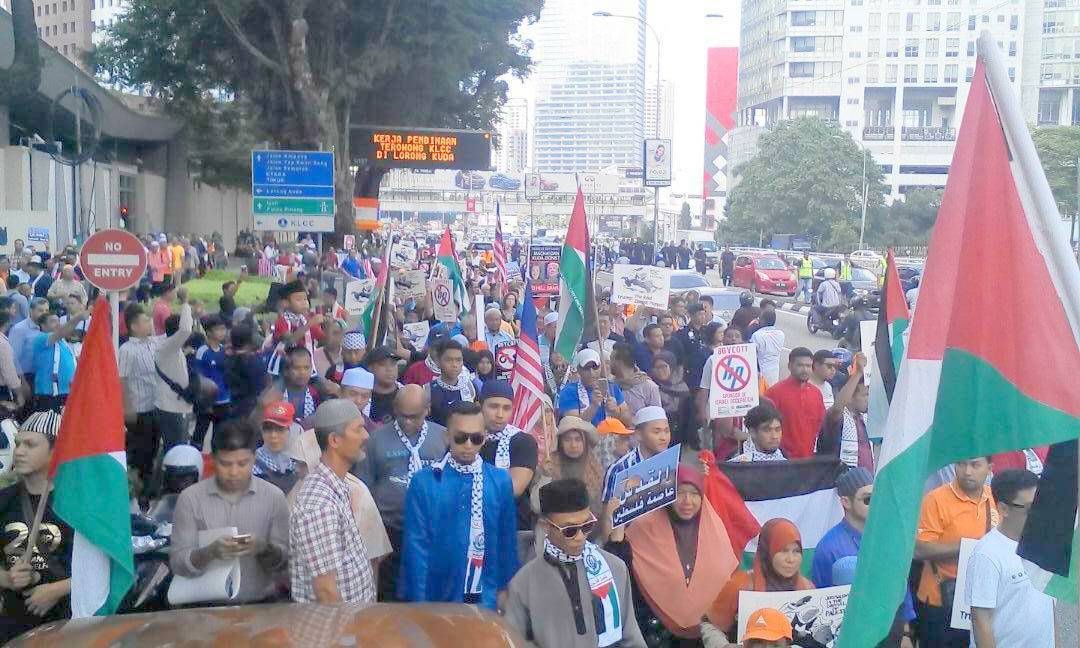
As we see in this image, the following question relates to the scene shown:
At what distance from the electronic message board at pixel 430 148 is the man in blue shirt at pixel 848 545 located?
25132mm

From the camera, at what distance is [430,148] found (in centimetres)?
3084

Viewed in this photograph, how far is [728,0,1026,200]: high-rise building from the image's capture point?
115 m

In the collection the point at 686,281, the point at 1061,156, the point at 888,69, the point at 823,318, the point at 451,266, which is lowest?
the point at 823,318

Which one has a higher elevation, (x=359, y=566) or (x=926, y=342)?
(x=926, y=342)

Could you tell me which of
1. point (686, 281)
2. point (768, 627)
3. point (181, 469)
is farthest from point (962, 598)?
point (686, 281)

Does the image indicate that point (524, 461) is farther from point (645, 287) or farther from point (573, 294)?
point (645, 287)

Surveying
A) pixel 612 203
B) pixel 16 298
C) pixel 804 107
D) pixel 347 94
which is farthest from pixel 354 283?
pixel 804 107

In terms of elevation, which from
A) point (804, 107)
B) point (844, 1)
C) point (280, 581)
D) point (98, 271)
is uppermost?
point (844, 1)

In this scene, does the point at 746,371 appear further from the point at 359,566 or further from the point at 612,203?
the point at 612,203

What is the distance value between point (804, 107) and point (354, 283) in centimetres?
11615

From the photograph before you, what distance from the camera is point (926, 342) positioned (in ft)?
10.9

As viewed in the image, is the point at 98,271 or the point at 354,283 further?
the point at 354,283

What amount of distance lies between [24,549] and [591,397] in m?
4.83

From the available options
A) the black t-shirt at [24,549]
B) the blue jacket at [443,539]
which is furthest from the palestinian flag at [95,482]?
the blue jacket at [443,539]
